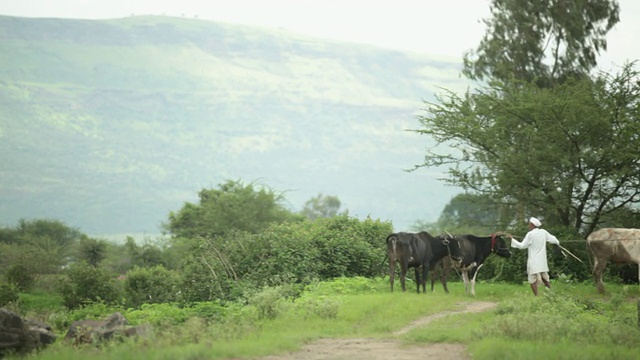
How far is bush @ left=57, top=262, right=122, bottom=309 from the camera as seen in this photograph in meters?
32.2

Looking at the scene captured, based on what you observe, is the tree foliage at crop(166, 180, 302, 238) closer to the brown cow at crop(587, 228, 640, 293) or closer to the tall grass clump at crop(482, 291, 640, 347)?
the brown cow at crop(587, 228, 640, 293)

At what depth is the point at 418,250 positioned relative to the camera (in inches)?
888

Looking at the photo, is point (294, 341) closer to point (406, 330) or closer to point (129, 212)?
point (406, 330)

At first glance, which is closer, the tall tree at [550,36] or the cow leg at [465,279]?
the cow leg at [465,279]

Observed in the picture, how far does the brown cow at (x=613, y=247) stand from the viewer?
23.6 metres

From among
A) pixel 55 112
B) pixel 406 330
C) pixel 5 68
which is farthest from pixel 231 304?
pixel 5 68

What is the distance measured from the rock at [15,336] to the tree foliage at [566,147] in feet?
62.1

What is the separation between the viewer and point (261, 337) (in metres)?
15.6

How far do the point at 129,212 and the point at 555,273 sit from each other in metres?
152

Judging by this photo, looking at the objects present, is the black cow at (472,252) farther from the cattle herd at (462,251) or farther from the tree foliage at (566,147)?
the tree foliage at (566,147)

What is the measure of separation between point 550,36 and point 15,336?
35.4 metres

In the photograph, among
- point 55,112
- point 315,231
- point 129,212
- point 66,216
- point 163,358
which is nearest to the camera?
point 163,358

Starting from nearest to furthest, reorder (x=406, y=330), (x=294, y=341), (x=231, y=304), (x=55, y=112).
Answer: (x=294, y=341)
(x=406, y=330)
(x=231, y=304)
(x=55, y=112)

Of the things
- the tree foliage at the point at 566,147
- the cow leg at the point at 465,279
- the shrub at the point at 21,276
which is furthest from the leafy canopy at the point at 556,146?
the shrub at the point at 21,276
